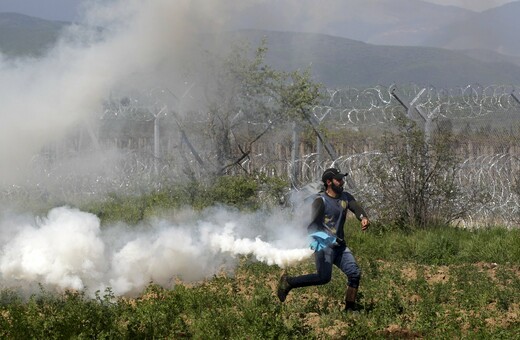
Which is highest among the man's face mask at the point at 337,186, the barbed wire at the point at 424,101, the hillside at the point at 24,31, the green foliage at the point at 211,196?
the hillside at the point at 24,31

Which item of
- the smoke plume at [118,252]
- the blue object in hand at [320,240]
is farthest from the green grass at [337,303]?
the blue object in hand at [320,240]

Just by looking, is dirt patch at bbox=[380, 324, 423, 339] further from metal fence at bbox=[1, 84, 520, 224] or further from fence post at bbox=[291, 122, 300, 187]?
fence post at bbox=[291, 122, 300, 187]

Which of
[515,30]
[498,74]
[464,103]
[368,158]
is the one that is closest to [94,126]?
[368,158]

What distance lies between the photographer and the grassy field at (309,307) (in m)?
8.10

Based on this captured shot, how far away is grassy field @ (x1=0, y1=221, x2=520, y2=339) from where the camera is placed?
26.6ft

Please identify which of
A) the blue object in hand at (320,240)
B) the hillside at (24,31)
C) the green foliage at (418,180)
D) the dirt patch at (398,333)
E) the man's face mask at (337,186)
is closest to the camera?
the dirt patch at (398,333)

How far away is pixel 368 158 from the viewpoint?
16.4 metres

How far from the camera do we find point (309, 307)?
9.60m

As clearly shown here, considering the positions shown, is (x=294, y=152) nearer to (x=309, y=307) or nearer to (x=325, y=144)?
(x=325, y=144)

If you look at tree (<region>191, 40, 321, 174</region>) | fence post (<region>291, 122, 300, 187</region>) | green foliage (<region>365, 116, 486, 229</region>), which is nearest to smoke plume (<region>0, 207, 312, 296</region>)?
green foliage (<region>365, 116, 486, 229</region>)

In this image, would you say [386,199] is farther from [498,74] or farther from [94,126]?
[498,74]

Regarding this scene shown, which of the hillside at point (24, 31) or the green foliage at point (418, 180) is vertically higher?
the hillside at point (24, 31)

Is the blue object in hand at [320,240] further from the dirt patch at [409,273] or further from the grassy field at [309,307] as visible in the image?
the dirt patch at [409,273]

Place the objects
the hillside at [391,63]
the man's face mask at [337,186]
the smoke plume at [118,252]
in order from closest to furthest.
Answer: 1. the man's face mask at [337,186]
2. the smoke plume at [118,252]
3. the hillside at [391,63]
